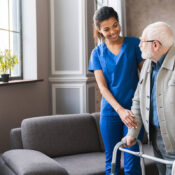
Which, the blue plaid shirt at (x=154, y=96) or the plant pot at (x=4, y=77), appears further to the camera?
the plant pot at (x=4, y=77)

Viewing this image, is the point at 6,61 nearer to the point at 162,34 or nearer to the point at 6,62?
the point at 6,62

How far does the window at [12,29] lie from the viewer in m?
3.73

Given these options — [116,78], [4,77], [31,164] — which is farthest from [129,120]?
[4,77]

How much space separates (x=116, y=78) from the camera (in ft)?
7.33

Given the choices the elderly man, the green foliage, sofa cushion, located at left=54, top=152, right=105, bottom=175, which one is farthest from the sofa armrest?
the green foliage

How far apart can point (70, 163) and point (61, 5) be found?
7.14 feet

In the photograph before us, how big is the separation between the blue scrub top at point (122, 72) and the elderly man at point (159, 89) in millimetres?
352

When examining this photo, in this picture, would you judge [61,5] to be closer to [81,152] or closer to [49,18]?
[49,18]

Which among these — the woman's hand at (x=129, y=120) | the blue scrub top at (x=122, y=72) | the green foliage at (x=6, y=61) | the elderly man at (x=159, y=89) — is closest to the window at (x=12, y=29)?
the green foliage at (x=6, y=61)

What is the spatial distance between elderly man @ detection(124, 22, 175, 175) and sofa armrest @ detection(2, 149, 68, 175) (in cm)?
83

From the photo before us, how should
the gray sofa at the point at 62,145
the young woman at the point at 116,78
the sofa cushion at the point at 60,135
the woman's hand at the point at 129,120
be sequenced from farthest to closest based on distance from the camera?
the sofa cushion at the point at 60,135 → the gray sofa at the point at 62,145 → the young woman at the point at 116,78 → the woman's hand at the point at 129,120

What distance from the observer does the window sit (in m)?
3.73

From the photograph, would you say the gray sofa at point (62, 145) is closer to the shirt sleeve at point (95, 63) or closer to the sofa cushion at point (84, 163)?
the sofa cushion at point (84, 163)

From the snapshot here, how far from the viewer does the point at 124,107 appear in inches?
87.6
